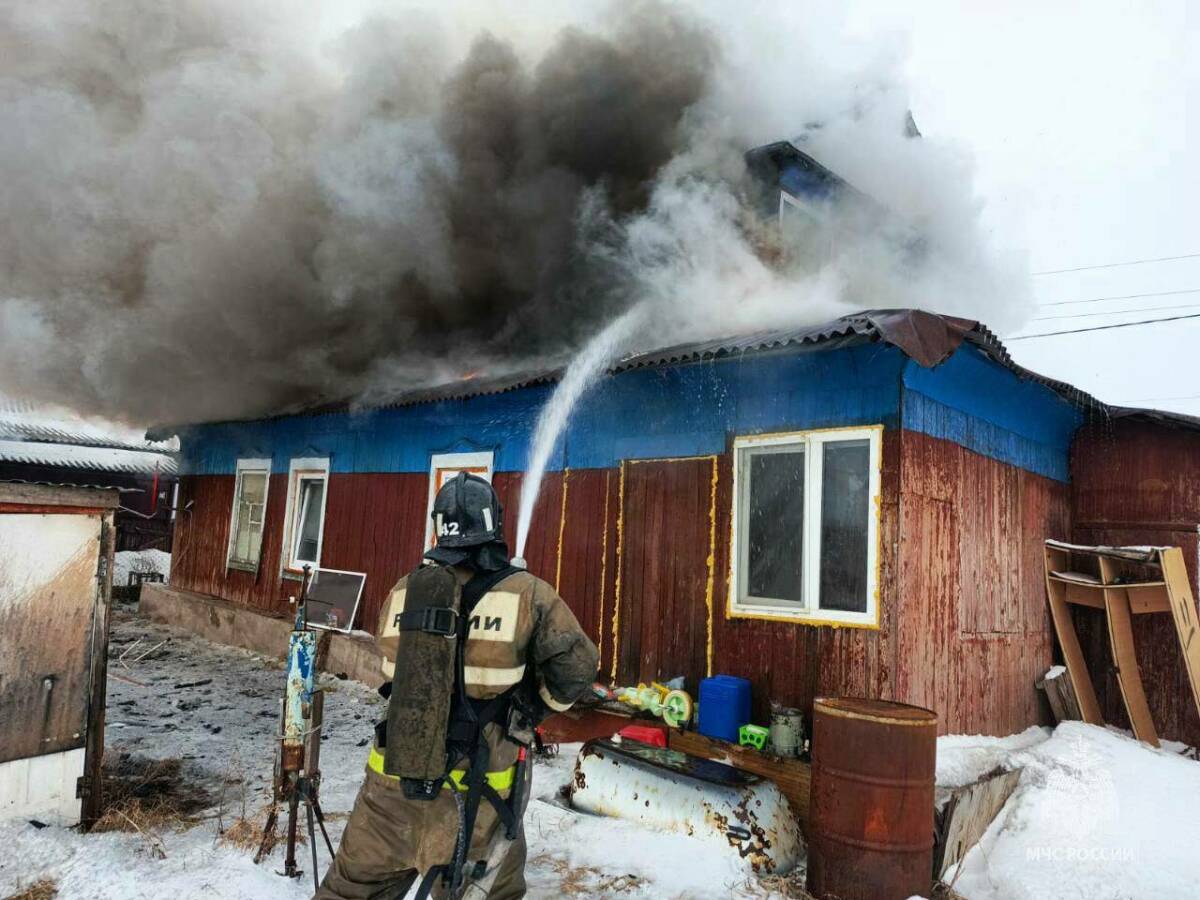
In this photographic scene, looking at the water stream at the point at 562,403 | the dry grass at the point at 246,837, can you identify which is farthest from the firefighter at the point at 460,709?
the water stream at the point at 562,403

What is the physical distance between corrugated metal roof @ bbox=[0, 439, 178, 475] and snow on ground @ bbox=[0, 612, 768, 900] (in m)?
16.3

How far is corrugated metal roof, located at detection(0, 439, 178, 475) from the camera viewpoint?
21766 mm

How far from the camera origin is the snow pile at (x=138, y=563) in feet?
62.9

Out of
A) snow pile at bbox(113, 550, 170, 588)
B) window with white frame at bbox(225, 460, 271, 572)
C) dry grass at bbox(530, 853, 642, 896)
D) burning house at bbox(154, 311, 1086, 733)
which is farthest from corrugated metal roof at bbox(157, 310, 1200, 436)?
snow pile at bbox(113, 550, 170, 588)

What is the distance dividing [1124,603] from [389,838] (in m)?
7.54

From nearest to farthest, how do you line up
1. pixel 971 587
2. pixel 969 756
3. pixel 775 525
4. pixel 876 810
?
1. pixel 876 810
2. pixel 969 756
3. pixel 775 525
4. pixel 971 587

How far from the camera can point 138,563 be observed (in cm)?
1942

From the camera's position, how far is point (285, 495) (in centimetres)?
1209

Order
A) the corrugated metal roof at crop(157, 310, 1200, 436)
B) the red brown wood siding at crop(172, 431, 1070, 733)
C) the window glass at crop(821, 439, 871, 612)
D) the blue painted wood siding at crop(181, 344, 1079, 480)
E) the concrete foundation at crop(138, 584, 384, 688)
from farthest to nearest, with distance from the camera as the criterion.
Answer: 1. the concrete foundation at crop(138, 584, 384, 688)
2. the blue painted wood siding at crop(181, 344, 1079, 480)
3. the window glass at crop(821, 439, 871, 612)
4. the red brown wood siding at crop(172, 431, 1070, 733)
5. the corrugated metal roof at crop(157, 310, 1200, 436)

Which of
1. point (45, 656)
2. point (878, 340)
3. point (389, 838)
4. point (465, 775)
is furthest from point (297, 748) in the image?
point (878, 340)

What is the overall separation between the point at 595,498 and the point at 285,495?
22.0 ft

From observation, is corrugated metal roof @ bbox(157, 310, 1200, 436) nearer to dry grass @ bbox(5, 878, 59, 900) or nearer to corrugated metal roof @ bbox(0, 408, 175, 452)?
dry grass @ bbox(5, 878, 59, 900)

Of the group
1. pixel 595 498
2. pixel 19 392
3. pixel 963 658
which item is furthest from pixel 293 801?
pixel 19 392

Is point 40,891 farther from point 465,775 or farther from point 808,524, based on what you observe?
point 808,524
